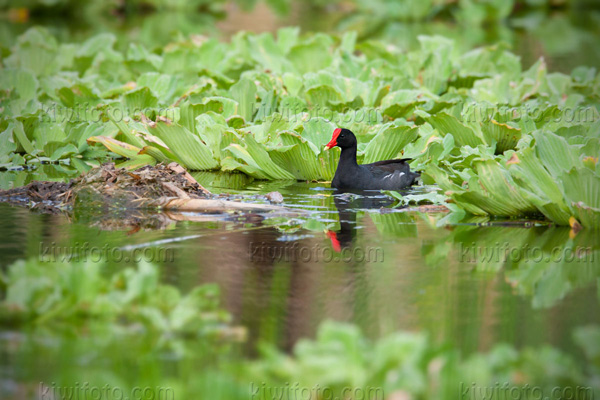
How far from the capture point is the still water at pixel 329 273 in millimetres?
3127

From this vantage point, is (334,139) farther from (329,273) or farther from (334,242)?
(329,273)

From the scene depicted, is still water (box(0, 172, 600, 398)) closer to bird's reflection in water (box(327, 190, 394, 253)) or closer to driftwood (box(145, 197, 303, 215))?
bird's reflection in water (box(327, 190, 394, 253))

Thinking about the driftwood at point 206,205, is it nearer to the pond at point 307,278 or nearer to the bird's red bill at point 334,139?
the pond at point 307,278

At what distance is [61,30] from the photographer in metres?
18.8

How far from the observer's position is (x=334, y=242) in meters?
4.90

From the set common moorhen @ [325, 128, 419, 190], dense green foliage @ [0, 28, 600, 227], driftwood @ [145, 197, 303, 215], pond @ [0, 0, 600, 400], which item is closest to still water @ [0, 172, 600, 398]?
pond @ [0, 0, 600, 400]

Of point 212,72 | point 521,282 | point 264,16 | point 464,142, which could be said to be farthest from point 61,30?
point 521,282

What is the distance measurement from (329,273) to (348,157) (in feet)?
8.92

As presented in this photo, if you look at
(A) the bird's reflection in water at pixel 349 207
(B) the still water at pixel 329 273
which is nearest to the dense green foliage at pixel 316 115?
(B) the still water at pixel 329 273

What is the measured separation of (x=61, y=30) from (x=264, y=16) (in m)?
7.01

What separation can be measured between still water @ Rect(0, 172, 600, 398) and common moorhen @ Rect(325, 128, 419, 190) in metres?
0.60

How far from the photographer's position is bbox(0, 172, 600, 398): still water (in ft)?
10.3

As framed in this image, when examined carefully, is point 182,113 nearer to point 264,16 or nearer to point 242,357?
point 242,357

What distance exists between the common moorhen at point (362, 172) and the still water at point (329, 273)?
597 mm
